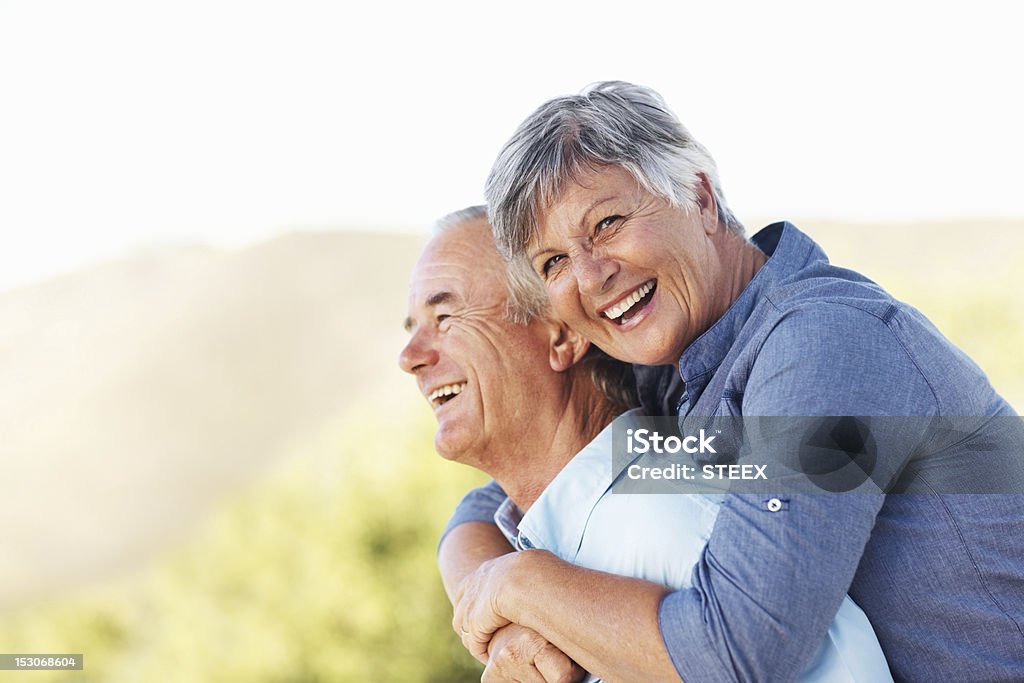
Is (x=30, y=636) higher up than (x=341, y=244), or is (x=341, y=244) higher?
(x=30, y=636)

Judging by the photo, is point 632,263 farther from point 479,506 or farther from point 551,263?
point 479,506

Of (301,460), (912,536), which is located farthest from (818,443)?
(301,460)

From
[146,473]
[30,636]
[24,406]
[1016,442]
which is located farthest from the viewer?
[24,406]

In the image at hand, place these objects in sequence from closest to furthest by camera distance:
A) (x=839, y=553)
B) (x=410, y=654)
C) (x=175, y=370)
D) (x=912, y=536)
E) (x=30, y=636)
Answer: (x=839, y=553) → (x=912, y=536) → (x=410, y=654) → (x=30, y=636) → (x=175, y=370)

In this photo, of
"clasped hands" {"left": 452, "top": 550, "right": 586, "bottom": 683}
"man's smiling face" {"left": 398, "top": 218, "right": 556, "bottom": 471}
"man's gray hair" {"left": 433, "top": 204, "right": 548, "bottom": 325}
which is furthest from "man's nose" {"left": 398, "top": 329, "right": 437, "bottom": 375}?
"clasped hands" {"left": 452, "top": 550, "right": 586, "bottom": 683}

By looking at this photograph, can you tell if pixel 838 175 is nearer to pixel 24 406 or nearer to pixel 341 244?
pixel 341 244

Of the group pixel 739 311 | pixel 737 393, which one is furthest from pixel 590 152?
pixel 737 393

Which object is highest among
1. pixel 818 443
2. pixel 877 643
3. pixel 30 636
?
pixel 818 443

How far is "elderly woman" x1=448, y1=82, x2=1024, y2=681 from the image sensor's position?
131 centimetres

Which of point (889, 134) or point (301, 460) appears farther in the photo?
point (889, 134)

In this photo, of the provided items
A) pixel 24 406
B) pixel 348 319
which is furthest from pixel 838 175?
pixel 24 406

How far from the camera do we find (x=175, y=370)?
98.3 feet

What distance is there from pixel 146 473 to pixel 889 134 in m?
20.0

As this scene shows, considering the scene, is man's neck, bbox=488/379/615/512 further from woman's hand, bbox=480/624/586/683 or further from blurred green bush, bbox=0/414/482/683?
blurred green bush, bbox=0/414/482/683
